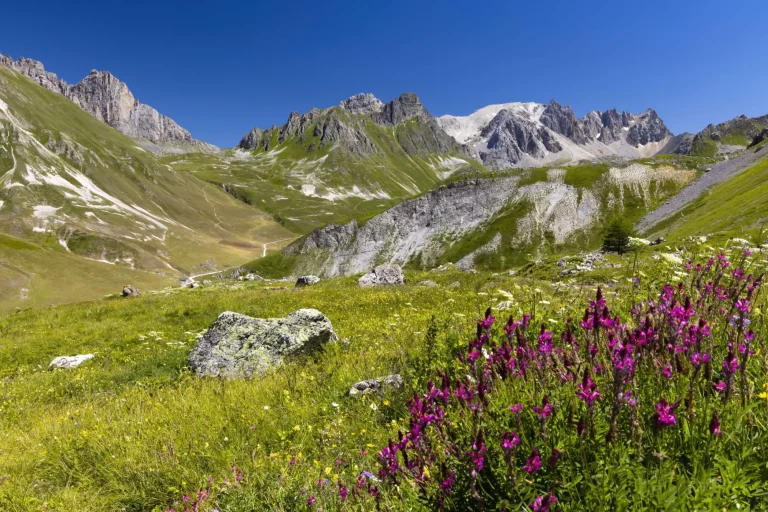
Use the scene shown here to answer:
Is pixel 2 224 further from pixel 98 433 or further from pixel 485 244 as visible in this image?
pixel 98 433

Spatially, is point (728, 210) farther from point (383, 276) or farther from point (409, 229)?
point (409, 229)

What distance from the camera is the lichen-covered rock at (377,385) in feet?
21.6

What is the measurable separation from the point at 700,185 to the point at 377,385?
12017cm

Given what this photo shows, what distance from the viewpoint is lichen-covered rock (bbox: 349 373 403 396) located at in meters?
6.59

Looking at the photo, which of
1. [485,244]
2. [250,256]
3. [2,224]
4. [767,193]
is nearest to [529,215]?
[485,244]

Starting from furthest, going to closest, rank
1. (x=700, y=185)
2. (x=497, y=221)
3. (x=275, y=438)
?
(x=497, y=221)
(x=700, y=185)
(x=275, y=438)

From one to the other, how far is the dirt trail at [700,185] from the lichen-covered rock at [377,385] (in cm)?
9325

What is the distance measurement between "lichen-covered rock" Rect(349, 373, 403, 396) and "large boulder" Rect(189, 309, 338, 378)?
4.16 m

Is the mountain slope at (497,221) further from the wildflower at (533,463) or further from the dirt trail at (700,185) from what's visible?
the wildflower at (533,463)

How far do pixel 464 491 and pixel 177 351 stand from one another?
13.8 metres

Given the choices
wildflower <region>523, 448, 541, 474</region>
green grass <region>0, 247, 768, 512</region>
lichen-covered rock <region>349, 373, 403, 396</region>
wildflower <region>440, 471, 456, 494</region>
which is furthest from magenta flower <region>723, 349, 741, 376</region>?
lichen-covered rock <region>349, 373, 403, 396</region>

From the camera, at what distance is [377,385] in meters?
6.82

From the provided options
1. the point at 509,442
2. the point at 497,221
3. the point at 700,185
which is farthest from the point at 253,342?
the point at 700,185

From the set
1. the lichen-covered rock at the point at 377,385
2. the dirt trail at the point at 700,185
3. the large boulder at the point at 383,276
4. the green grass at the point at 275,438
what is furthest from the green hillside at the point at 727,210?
the lichen-covered rock at the point at 377,385
